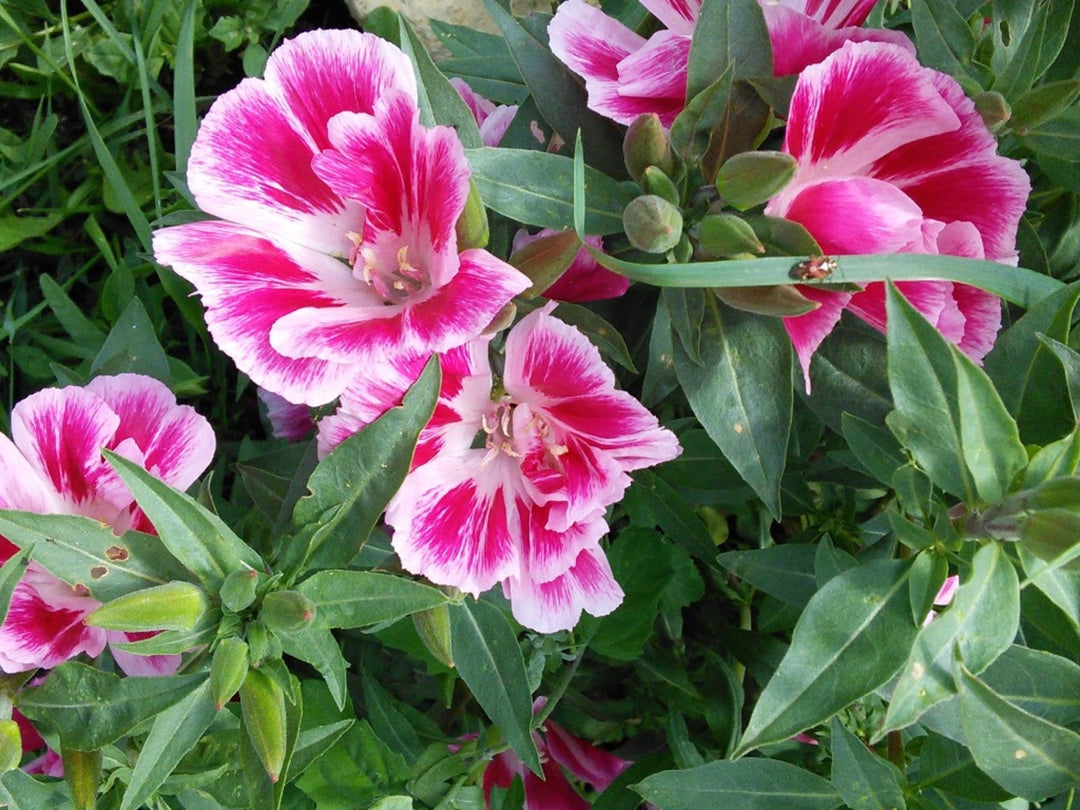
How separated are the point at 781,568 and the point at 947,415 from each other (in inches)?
14.8

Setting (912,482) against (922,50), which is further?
(922,50)

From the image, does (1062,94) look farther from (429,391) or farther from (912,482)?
(429,391)

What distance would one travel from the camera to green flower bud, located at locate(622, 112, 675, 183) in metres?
0.89

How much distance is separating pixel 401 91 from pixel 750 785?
812 millimetres

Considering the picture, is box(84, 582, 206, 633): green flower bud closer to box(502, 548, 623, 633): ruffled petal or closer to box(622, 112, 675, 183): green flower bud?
box(502, 548, 623, 633): ruffled petal

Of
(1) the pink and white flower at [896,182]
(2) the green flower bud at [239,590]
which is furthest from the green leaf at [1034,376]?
(2) the green flower bud at [239,590]

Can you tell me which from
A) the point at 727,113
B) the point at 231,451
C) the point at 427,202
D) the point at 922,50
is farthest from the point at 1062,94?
the point at 231,451

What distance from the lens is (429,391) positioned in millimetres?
879

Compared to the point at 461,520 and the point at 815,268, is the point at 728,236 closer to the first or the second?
the point at 815,268

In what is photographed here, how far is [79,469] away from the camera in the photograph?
102cm

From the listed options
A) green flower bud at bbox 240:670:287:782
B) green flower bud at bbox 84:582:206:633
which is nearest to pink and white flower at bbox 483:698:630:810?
green flower bud at bbox 240:670:287:782

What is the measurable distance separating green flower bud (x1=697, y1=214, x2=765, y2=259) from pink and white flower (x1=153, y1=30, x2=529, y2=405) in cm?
17

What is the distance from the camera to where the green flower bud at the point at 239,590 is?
2.90ft

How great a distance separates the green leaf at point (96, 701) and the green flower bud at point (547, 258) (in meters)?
0.48
